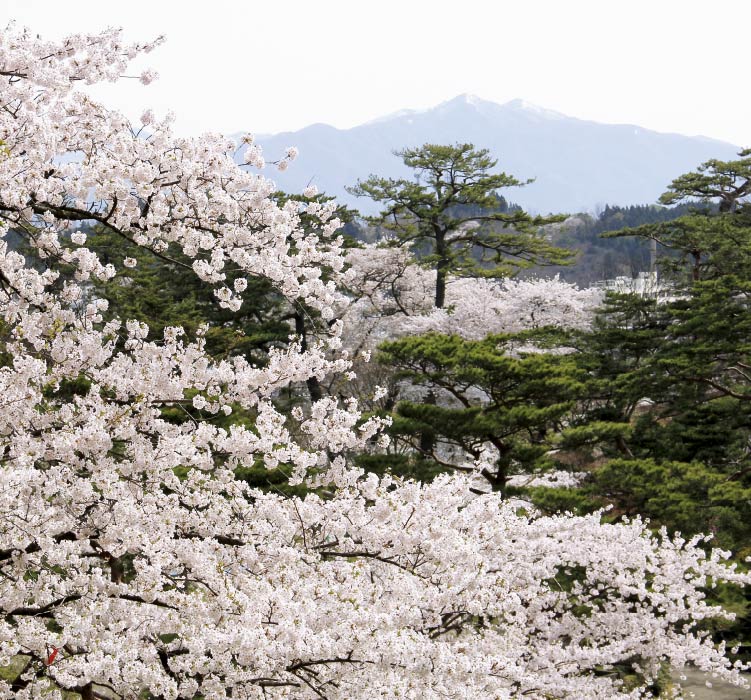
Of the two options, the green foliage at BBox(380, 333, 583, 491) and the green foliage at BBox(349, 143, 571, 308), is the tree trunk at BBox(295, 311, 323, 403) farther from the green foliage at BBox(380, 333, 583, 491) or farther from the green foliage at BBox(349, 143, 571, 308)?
the green foliage at BBox(380, 333, 583, 491)

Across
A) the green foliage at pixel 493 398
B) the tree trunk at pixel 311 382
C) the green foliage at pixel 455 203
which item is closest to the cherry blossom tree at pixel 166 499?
the green foliage at pixel 493 398

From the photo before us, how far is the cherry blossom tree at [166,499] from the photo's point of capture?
148 inches

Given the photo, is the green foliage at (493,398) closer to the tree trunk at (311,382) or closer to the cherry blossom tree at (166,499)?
the tree trunk at (311,382)

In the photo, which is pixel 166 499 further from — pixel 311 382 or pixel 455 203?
pixel 455 203

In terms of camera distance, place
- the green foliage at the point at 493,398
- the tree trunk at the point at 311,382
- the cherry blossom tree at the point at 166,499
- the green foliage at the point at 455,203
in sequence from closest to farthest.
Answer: the cherry blossom tree at the point at 166,499, the green foliage at the point at 493,398, the tree trunk at the point at 311,382, the green foliage at the point at 455,203

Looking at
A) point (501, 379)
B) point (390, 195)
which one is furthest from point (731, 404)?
point (390, 195)

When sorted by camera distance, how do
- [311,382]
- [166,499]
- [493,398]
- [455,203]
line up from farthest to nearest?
[455,203] < [311,382] < [493,398] < [166,499]

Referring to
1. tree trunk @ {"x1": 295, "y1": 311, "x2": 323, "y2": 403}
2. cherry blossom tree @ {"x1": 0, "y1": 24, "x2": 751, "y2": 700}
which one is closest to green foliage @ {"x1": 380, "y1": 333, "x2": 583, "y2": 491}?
tree trunk @ {"x1": 295, "y1": 311, "x2": 323, "y2": 403}

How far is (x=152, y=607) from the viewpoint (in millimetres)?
4273

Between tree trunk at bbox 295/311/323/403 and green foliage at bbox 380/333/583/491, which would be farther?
tree trunk at bbox 295/311/323/403

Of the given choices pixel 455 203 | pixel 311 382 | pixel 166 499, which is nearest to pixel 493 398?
pixel 311 382

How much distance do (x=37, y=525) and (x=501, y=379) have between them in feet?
31.9

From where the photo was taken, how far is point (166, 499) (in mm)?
4574

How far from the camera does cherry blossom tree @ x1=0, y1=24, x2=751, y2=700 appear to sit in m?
3.77
